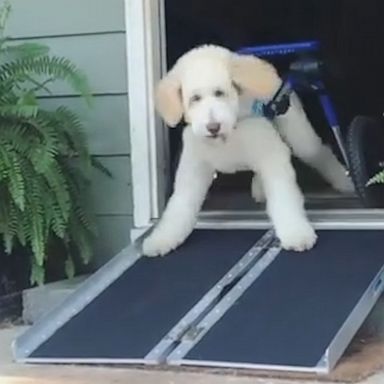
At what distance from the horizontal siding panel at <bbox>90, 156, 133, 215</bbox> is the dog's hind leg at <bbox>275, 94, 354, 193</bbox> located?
0.66 metres

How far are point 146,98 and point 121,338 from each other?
119 centimetres

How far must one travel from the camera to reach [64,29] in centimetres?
414

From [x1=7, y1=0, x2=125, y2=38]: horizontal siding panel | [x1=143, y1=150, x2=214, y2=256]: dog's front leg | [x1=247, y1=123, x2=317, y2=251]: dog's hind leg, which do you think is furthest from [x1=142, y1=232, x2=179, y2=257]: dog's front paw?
[x1=7, y1=0, x2=125, y2=38]: horizontal siding panel

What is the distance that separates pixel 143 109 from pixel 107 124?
20cm

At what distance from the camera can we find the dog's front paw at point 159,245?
11.8 ft

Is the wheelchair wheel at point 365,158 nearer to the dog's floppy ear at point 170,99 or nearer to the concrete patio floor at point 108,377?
the dog's floppy ear at point 170,99

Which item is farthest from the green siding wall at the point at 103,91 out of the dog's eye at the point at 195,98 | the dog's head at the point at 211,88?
the dog's eye at the point at 195,98

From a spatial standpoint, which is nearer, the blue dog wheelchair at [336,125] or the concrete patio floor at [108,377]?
the concrete patio floor at [108,377]

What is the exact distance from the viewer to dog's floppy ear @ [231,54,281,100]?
3.44m

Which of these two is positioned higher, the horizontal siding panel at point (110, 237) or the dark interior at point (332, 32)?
the dark interior at point (332, 32)

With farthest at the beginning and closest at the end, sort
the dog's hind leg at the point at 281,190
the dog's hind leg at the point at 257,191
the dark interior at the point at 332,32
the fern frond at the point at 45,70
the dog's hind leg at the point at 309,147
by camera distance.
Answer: the dark interior at the point at 332,32 → the dog's hind leg at the point at 257,191 → the dog's hind leg at the point at 309,147 → the fern frond at the point at 45,70 → the dog's hind leg at the point at 281,190

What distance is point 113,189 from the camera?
162 inches

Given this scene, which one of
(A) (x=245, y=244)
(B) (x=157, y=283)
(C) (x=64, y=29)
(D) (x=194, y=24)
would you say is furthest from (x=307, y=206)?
(D) (x=194, y=24)

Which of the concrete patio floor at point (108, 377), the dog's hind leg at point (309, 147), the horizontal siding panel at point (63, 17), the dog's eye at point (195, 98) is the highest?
the horizontal siding panel at point (63, 17)
